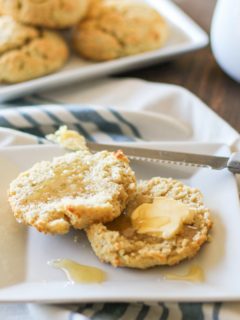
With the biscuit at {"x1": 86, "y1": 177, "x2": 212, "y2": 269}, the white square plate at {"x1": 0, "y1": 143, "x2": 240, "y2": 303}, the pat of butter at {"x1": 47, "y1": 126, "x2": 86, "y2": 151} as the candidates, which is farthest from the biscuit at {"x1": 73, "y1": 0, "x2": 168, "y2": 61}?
the biscuit at {"x1": 86, "y1": 177, "x2": 212, "y2": 269}

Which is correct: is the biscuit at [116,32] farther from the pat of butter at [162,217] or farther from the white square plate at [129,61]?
the pat of butter at [162,217]

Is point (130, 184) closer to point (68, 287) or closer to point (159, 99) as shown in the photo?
point (68, 287)

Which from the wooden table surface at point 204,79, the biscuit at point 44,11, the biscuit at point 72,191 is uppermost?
the biscuit at point 44,11

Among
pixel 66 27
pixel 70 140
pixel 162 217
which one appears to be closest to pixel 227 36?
pixel 66 27

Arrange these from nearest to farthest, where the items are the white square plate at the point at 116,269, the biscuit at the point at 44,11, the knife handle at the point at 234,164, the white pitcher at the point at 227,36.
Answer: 1. the white square plate at the point at 116,269
2. the knife handle at the point at 234,164
3. the white pitcher at the point at 227,36
4. the biscuit at the point at 44,11

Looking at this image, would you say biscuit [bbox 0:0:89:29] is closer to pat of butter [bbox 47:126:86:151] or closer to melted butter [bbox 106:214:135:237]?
pat of butter [bbox 47:126:86:151]

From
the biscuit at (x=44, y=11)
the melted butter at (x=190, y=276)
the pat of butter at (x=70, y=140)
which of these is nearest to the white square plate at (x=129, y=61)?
the biscuit at (x=44, y=11)

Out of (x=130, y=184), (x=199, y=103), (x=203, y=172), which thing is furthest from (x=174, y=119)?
(x=130, y=184)
